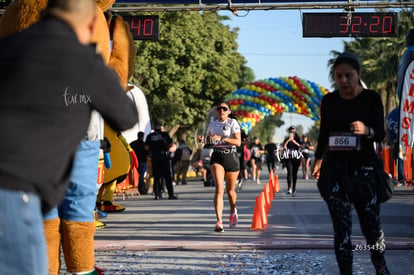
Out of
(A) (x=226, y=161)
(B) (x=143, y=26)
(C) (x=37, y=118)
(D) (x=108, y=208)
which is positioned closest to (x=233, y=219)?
(A) (x=226, y=161)

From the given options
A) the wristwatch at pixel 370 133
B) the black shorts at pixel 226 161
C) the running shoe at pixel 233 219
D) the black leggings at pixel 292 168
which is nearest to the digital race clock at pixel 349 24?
the black leggings at pixel 292 168

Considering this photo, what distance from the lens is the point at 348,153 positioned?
617 cm

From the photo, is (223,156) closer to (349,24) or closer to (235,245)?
(235,245)

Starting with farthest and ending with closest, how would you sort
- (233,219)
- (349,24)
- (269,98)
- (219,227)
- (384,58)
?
(384,58) < (269,98) < (349,24) < (233,219) < (219,227)

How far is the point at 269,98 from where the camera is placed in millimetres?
37125

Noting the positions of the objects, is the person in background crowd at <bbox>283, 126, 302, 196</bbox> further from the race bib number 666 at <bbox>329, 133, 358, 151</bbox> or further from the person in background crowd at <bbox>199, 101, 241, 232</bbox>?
the race bib number 666 at <bbox>329, 133, 358, 151</bbox>

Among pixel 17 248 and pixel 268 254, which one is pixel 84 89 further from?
pixel 268 254

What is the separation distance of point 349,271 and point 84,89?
3330 mm

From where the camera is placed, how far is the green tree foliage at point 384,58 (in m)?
46.7

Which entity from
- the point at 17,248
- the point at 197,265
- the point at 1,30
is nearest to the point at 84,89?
the point at 17,248

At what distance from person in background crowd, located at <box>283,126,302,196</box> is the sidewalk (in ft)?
20.7

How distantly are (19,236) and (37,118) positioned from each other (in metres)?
0.45

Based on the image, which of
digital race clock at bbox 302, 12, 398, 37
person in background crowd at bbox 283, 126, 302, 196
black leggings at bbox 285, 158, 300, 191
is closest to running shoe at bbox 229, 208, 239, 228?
digital race clock at bbox 302, 12, 398, 37

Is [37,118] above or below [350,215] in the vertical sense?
above
